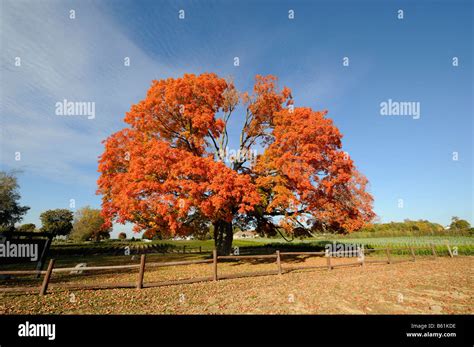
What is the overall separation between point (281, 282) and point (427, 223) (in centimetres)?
12879

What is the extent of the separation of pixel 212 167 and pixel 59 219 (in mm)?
88933

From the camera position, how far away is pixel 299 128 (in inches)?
661

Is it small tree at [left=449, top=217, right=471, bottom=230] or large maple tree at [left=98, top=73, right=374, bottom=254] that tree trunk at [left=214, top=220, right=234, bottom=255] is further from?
small tree at [left=449, top=217, right=471, bottom=230]

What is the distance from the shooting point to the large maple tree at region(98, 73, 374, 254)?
14.6 metres

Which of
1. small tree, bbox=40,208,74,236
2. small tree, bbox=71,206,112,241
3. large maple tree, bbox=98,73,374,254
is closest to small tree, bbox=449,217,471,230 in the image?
large maple tree, bbox=98,73,374,254

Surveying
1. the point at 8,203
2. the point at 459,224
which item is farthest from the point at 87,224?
the point at 459,224

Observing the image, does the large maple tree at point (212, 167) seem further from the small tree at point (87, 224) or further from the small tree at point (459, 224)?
the small tree at point (459, 224)

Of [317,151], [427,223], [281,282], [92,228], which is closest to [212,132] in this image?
[317,151]

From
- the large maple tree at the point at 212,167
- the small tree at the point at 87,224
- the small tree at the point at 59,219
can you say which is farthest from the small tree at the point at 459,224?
the small tree at the point at 59,219

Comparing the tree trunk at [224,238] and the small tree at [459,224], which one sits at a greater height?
the tree trunk at [224,238]

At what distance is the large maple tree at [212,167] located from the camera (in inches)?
576

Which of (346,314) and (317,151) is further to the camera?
(317,151)

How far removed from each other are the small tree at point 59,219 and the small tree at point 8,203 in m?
34.5
